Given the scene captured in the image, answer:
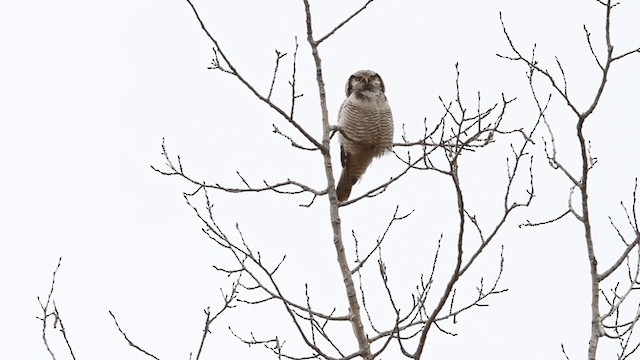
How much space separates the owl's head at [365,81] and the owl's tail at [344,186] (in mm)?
814

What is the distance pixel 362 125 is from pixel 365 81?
1.74 feet

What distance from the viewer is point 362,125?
7.99m

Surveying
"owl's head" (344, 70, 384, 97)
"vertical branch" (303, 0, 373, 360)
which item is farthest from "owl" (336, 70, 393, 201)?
"vertical branch" (303, 0, 373, 360)

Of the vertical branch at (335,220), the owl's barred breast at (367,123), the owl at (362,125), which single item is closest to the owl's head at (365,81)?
the owl at (362,125)

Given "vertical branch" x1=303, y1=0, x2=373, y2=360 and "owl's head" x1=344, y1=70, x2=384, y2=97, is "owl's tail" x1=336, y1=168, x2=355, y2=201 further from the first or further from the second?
"vertical branch" x1=303, y1=0, x2=373, y2=360

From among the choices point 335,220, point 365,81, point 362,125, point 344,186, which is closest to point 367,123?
point 362,125

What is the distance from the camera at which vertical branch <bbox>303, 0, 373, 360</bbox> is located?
452 cm

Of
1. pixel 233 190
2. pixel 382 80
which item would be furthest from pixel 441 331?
pixel 382 80

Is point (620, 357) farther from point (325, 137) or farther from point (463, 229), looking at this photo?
point (325, 137)

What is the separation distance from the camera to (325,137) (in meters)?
4.91

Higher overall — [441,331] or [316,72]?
[316,72]

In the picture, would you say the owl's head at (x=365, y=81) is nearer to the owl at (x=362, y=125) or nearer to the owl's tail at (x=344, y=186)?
the owl at (x=362, y=125)

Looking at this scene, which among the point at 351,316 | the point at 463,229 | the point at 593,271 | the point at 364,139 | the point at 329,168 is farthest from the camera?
the point at 364,139

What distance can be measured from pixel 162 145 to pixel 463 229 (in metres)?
2.09
